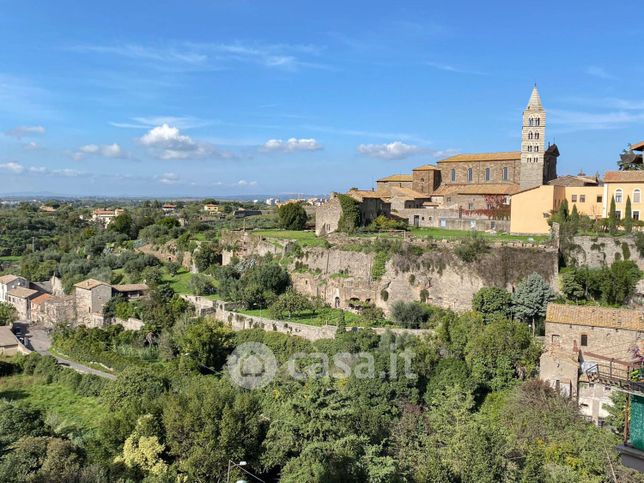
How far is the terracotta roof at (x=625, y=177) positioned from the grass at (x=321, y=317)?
581 inches

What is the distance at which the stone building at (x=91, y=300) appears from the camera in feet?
111

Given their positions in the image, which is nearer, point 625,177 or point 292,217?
point 625,177

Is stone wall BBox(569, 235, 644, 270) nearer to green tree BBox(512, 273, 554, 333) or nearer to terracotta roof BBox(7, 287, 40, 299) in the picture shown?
green tree BBox(512, 273, 554, 333)

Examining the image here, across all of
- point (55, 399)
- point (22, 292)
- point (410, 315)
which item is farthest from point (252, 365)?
point (22, 292)

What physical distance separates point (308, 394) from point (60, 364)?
1838cm

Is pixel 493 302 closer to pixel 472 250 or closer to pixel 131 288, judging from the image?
pixel 472 250

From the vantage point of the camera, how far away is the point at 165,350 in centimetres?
→ 2764

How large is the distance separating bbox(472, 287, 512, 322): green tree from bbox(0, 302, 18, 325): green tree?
30895mm

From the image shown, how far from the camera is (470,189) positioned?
3903 centimetres

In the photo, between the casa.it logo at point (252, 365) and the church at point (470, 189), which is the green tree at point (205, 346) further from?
the church at point (470, 189)

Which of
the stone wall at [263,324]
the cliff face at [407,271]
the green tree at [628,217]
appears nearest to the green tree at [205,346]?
the stone wall at [263,324]

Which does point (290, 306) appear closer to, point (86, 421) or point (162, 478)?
point (86, 421)

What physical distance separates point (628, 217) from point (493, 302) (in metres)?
9.23


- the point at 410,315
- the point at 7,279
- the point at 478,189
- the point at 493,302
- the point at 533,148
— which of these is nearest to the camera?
the point at 493,302
